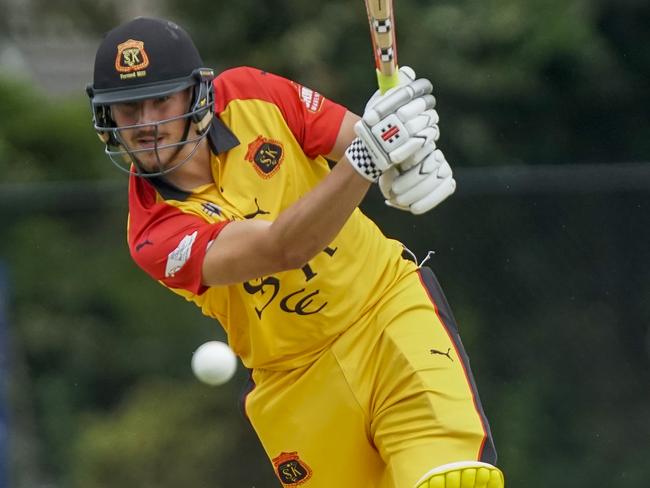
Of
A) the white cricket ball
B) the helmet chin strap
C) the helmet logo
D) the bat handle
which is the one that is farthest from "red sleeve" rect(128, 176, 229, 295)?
the white cricket ball

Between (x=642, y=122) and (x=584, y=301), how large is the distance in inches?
72.8

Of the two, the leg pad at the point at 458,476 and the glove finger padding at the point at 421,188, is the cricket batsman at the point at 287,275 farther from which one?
the glove finger padding at the point at 421,188

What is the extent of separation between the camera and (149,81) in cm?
406

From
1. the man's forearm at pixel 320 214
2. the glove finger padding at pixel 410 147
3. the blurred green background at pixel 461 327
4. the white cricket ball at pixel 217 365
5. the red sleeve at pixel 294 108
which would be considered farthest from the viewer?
the blurred green background at pixel 461 327

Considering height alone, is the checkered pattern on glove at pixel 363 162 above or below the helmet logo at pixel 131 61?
below

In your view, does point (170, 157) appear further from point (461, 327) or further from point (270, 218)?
point (461, 327)

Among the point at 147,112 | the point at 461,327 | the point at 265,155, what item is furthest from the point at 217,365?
the point at 461,327

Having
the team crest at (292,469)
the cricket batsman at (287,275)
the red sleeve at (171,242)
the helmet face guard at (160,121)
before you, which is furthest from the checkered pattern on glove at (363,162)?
the team crest at (292,469)

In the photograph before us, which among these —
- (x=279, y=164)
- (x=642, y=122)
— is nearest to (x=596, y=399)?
(x=642, y=122)

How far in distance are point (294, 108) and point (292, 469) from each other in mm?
1171

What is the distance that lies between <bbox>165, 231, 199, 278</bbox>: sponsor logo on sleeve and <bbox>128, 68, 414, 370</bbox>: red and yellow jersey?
0.4 inches

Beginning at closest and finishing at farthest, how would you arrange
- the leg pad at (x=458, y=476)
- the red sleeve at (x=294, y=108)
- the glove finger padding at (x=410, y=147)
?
the glove finger padding at (x=410, y=147), the leg pad at (x=458, y=476), the red sleeve at (x=294, y=108)

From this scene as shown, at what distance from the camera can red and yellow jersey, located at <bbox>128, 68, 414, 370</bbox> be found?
4145 mm

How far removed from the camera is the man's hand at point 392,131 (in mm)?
3537
